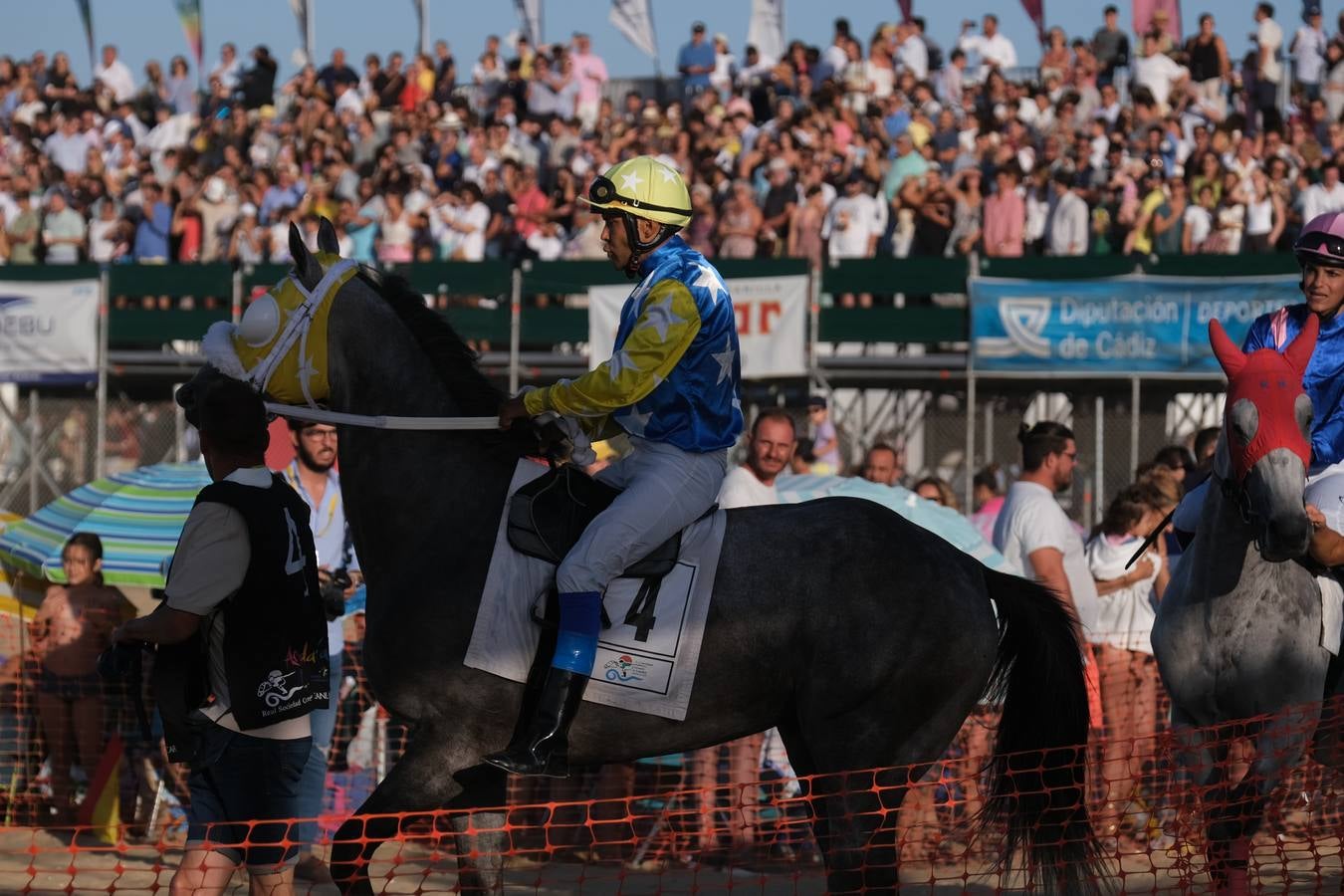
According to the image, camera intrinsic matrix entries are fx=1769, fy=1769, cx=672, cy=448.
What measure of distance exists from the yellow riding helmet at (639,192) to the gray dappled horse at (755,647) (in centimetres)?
67

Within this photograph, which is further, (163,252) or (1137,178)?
(163,252)

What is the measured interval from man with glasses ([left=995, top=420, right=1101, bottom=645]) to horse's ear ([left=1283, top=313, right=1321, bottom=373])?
280 cm

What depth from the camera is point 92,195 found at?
68.4 feet

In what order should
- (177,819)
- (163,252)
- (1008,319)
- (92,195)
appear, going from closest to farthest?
(177,819) < (1008,319) < (163,252) < (92,195)

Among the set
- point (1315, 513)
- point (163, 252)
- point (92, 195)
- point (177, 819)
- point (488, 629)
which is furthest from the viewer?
point (92, 195)

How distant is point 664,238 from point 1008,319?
29.9 ft

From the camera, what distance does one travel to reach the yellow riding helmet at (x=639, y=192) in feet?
17.8

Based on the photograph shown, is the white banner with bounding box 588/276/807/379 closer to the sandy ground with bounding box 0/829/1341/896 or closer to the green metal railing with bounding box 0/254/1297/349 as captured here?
the green metal railing with bounding box 0/254/1297/349

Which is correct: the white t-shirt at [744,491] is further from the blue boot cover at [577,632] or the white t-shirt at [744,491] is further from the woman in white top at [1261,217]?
the woman in white top at [1261,217]

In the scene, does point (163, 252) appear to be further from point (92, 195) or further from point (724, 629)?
point (724, 629)

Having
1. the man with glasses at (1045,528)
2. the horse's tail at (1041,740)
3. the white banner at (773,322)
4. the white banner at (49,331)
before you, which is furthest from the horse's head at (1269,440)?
the white banner at (49,331)

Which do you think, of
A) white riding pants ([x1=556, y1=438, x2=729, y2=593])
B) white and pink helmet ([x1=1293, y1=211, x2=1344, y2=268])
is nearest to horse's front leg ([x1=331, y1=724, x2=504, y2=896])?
white riding pants ([x1=556, y1=438, x2=729, y2=593])

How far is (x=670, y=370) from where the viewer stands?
5.20 m

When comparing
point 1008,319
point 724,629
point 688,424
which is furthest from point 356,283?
point 1008,319
